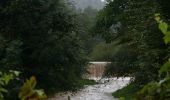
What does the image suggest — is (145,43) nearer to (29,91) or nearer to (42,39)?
(42,39)

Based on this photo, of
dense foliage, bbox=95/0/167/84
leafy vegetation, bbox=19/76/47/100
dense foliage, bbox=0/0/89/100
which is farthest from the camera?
dense foliage, bbox=0/0/89/100

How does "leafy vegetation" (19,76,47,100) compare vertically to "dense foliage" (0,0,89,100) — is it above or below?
above

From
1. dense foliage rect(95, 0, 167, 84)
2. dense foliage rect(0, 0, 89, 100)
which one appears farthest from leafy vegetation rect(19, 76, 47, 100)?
dense foliage rect(0, 0, 89, 100)

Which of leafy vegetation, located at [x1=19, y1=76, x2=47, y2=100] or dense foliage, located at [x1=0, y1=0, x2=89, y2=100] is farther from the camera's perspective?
dense foliage, located at [x1=0, y1=0, x2=89, y2=100]

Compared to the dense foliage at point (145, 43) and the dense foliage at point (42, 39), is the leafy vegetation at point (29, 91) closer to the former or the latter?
the dense foliage at point (145, 43)

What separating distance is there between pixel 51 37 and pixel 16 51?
1.68 metres

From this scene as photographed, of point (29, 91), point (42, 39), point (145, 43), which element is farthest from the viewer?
point (42, 39)

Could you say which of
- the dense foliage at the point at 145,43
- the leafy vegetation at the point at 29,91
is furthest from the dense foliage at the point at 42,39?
the leafy vegetation at the point at 29,91

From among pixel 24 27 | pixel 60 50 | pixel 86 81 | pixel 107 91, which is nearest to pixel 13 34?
pixel 24 27

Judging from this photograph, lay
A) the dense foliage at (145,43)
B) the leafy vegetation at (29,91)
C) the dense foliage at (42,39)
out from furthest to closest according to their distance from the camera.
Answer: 1. the dense foliage at (42,39)
2. the dense foliage at (145,43)
3. the leafy vegetation at (29,91)

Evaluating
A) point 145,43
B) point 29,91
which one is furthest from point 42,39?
point 29,91

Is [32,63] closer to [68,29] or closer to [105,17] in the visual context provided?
[68,29]

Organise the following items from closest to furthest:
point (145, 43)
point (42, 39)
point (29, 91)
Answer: point (29, 91) → point (145, 43) → point (42, 39)

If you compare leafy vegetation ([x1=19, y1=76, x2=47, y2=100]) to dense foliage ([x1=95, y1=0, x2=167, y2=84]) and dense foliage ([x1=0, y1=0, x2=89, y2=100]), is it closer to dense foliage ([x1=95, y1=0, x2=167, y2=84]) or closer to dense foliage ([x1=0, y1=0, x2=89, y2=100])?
dense foliage ([x1=95, y1=0, x2=167, y2=84])
